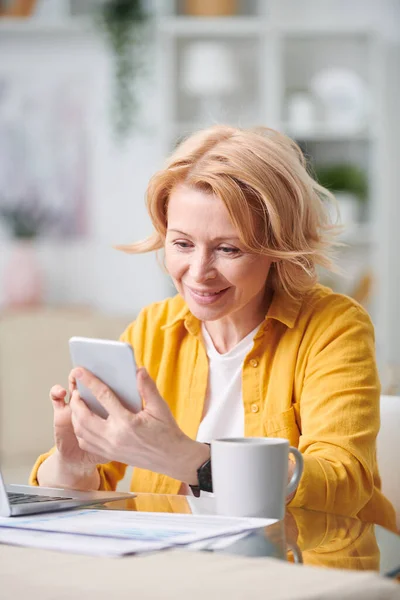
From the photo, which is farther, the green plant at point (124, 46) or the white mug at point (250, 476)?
the green plant at point (124, 46)

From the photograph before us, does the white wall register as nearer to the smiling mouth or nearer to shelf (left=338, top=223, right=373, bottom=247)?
shelf (left=338, top=223, right=373, bottom=247)

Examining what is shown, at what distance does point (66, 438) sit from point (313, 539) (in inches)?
16.7

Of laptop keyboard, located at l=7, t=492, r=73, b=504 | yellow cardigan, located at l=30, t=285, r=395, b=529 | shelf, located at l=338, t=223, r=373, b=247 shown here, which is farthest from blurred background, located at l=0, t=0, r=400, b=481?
laptop keyboard, located at l=7, t=492, r=73, b=504

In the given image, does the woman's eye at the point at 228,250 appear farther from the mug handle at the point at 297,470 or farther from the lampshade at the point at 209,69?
the lampshade at the point at 209,69

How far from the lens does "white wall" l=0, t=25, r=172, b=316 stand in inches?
163

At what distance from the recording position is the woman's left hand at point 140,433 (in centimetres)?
113

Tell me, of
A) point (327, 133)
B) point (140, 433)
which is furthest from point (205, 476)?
point (327, 133)

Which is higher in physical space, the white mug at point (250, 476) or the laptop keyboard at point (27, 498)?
the white mug at point (250, 476)

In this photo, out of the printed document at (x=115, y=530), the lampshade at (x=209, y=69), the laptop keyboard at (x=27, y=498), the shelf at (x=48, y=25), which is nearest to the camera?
the printed document at (x=115, y=530)

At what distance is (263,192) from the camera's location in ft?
4.67

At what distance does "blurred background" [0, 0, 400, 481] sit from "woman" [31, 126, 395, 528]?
242cm

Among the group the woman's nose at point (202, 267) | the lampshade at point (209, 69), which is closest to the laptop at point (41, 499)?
the woman's nose at point (202, 267)

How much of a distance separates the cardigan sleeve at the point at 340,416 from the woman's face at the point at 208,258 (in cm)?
16

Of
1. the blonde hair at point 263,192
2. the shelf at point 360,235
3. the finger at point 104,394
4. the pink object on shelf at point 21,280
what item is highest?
the blonde hair at point 263,192
